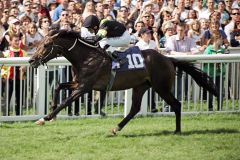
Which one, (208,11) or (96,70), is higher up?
(208,11)

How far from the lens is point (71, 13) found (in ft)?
58.1

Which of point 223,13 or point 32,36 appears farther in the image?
point 223,13

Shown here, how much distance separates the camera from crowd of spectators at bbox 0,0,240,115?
53.1ft

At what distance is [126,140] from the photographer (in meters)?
12.5

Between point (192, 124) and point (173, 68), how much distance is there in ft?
3.84

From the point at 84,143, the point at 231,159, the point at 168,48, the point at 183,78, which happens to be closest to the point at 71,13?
the point at 168,48

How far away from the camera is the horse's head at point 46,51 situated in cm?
1276

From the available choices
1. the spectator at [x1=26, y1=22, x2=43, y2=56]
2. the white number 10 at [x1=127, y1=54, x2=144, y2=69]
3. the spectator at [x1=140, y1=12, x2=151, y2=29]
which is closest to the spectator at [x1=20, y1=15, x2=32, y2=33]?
the spectator at [x1=26, y1=22, x2=43, y2=56]

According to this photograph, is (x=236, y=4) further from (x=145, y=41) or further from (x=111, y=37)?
(x=111, y=37)

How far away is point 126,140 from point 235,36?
265 inches

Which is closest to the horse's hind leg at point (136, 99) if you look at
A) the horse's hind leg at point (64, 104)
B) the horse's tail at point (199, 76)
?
the horse's tail at point (199, 76)

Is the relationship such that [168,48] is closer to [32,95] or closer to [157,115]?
[157,115]

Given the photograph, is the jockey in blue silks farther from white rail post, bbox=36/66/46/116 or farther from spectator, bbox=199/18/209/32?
spectator, bbox=199/18/209/32

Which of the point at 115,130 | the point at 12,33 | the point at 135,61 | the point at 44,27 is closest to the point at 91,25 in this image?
the point at 135,61
